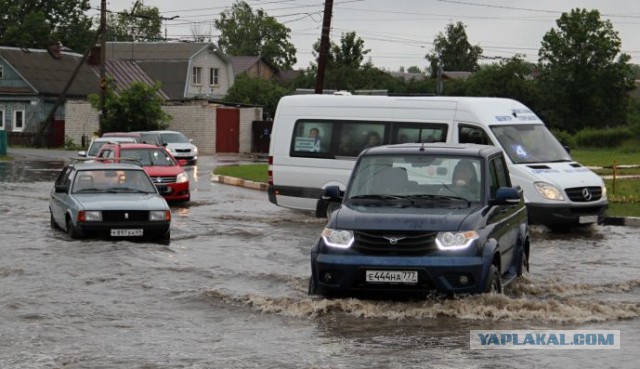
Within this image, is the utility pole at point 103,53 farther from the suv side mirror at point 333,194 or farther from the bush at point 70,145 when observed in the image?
the suv side mirror at point 333,194

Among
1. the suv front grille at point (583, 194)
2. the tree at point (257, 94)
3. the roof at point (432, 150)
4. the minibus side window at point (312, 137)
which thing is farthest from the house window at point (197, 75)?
the roof at point (432, 150)

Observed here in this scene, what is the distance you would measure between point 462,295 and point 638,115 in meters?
55.4

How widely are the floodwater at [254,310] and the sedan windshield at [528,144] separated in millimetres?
2056

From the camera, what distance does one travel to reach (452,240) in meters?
11.0

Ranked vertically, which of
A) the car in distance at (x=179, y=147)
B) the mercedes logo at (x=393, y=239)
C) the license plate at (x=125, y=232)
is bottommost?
the car in distance at (x=179, y=147)

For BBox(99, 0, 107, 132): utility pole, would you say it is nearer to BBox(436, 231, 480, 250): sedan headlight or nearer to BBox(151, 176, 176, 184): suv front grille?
BBox(151, 176, 176, 184): suv front grille

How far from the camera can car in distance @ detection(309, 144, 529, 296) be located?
36.2 ft

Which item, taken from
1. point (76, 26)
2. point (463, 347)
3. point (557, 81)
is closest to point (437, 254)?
point (463, 347)

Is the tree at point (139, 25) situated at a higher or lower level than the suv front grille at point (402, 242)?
higher

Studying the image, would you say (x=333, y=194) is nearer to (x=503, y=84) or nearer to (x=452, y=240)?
(x=452, y=240)

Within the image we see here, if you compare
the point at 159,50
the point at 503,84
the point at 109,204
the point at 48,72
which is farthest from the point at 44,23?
the point at 109,204

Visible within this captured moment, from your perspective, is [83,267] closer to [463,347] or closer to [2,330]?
[2,330]

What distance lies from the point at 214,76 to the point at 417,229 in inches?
3149

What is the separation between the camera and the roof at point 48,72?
70.8 m
